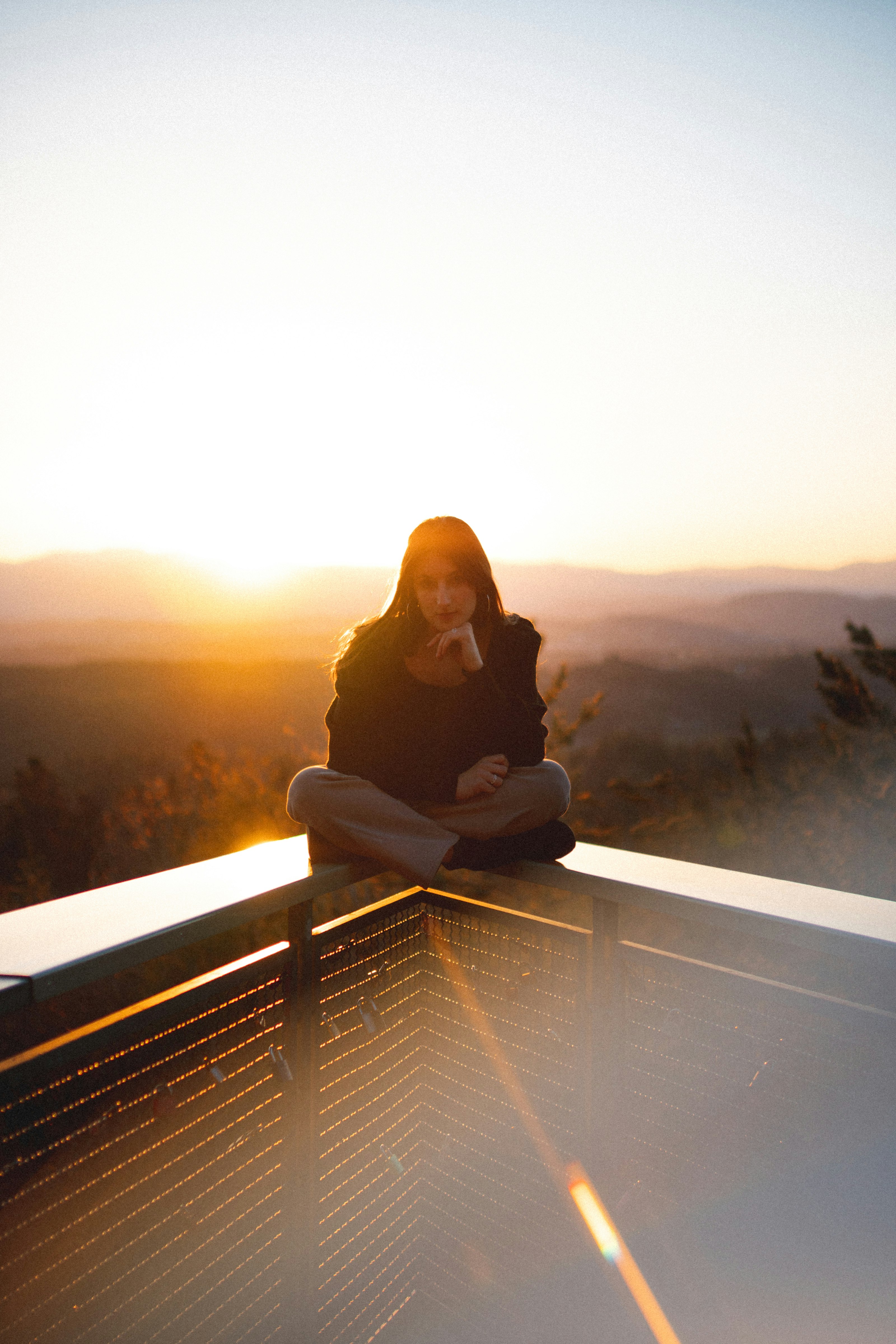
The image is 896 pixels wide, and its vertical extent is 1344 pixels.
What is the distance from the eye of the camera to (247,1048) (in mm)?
1263

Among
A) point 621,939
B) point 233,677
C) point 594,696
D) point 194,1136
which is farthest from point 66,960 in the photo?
point 233,677

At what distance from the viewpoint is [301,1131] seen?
1372 millimetres

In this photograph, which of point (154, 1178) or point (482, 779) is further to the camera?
point (482, 779)

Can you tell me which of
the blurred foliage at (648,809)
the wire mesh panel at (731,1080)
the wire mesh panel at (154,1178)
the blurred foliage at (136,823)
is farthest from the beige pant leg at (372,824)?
the blurred foliage at (136,823)

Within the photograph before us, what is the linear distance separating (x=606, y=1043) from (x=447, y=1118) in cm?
55

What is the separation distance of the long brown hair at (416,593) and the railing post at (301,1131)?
0.63 metres

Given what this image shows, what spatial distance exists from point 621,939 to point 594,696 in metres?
2.99

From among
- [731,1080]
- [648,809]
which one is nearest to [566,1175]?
[731,1080]

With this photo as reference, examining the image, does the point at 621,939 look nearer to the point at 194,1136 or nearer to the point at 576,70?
the point at 194,1136

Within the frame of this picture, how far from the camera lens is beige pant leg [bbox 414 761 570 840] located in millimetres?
1558

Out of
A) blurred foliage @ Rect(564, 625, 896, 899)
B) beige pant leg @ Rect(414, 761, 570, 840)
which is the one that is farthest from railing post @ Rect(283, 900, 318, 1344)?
blurred foliage @ Rect(564, 625, 896, 899)

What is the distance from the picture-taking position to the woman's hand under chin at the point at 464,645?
5.52 feet

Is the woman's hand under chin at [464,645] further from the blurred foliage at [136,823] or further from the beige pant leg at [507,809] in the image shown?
the blurred foliage at [136,823]

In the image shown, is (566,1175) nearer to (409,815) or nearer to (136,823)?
(409,815)
